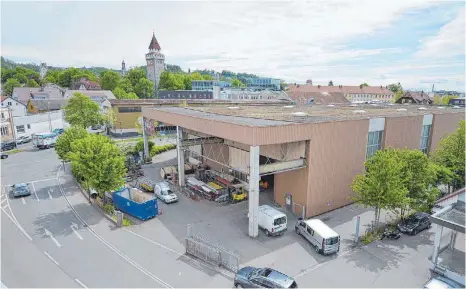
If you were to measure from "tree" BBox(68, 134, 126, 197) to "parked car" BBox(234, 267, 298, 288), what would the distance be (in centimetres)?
Result: 1336

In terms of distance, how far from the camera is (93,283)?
14711 millimetres

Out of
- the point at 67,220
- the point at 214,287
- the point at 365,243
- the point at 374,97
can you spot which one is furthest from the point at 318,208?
the point at 374,97

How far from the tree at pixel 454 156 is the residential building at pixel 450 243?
8.30m

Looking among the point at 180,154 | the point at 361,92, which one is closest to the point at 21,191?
the point at 180,154

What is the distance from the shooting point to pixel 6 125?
160 ft

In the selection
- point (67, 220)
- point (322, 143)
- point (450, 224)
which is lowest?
point (67, 220)

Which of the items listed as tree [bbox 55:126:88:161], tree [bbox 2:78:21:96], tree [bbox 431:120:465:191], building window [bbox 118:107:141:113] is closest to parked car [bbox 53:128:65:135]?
building window [bbox 118:107:141:113]

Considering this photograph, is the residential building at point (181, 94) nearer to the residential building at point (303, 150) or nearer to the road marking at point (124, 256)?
the residential building at point (303, 150)

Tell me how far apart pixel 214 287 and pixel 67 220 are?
13952 millimetres

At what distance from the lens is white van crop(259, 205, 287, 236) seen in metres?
19.0

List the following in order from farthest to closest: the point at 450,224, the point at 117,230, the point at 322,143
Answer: the point at 322,143 < the point at 117,230 < the point at 450,224

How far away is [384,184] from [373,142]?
904 centimetres

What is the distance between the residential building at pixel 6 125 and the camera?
158ft

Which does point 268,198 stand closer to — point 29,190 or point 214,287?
point 214,287
